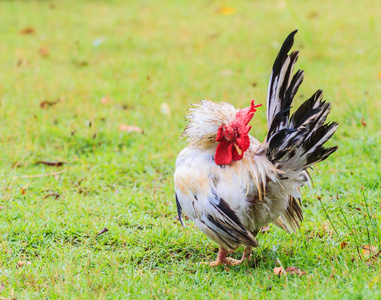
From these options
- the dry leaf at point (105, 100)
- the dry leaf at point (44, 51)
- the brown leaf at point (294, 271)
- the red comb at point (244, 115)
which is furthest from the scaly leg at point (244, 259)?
the dry leaf at point (44, 51)

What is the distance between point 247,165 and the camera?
9.93 ft

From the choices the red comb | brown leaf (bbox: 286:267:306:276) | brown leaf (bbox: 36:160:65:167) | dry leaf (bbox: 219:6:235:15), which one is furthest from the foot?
dry leaf (bbox: 219:6:235:15)

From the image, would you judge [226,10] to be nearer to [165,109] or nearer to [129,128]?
[165,109]

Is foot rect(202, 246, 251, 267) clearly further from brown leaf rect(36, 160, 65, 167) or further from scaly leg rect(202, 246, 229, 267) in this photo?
brown leaf rect(36, 160, 65, 167)

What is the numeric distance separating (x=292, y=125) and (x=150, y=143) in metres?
2.68

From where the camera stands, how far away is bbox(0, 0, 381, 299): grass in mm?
3061

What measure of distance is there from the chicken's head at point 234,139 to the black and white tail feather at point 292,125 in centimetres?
15

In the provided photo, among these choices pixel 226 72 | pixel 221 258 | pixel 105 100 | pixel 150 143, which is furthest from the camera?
pixel 226 72

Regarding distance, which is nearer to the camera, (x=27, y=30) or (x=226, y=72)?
(x=226, y=72)

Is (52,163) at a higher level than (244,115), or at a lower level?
lower

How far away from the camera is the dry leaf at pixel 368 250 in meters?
3.07

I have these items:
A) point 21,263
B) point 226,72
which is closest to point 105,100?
point 226,72

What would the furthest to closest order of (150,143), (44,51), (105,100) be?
(44,51) < (105,100) < (150,143)

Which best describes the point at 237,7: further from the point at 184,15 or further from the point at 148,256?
the point at 148,256
